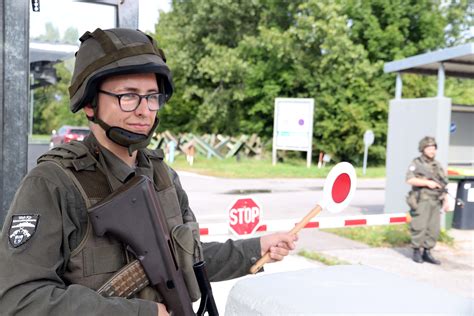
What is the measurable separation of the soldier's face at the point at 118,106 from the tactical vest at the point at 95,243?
0.12 metres

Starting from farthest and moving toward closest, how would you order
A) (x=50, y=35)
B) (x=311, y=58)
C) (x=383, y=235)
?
1. (x=311, y=58)
2. (x=383, y=235)
3. (x=50, y=35)

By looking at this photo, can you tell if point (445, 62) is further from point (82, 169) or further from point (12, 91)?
point (82, 169)

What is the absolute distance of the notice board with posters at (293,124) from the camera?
72.6ft

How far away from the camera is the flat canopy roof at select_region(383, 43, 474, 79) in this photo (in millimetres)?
8625

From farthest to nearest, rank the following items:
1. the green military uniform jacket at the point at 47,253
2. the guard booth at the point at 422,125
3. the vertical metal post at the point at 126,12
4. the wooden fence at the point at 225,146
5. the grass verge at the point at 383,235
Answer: the wooden fence at the point at 225,146
the guard booth at the point at 422,125
the grass verge at the point at 383,235
the vertical metal post at the point at 126,12
the green military uniform jacket at the point at 47,253

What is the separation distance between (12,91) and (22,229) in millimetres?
1233

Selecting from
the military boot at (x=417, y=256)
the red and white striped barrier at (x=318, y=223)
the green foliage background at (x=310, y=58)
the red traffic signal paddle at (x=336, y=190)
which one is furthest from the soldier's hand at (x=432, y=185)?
the green foliage background at (x=310, y=58)

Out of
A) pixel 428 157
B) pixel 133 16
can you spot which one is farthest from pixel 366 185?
pixel 133 16

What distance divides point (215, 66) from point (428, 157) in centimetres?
1980

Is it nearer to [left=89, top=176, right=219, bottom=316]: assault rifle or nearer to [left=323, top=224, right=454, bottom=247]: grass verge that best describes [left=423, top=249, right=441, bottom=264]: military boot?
[left=323, top=224, right=454, bottom=247]: grass verge

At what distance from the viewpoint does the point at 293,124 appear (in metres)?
22.6

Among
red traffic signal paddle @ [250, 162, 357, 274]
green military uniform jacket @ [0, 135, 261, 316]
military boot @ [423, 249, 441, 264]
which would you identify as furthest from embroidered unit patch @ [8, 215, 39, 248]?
military boot @ [423, 249, 441, 264]

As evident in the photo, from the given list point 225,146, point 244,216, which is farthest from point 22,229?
point 225,146

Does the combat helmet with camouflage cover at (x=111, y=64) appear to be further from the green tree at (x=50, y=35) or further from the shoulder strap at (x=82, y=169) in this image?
the green tree at (x=50, y=35)
